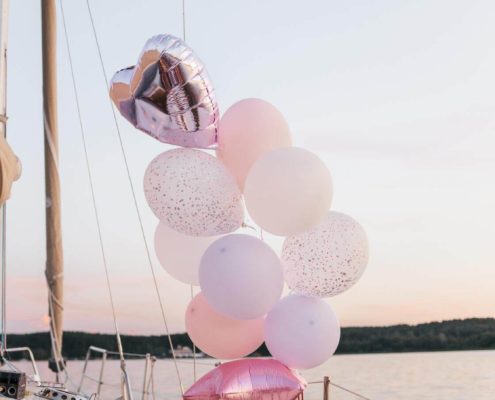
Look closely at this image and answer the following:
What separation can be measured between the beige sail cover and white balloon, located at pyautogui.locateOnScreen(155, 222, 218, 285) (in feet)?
3.19

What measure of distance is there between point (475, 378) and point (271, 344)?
30.6 meters

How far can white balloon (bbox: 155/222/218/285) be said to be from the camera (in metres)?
4.83

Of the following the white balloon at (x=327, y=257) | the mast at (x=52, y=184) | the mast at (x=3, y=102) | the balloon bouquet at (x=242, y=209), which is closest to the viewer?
the balloon bouquet at (x=242, y=209)

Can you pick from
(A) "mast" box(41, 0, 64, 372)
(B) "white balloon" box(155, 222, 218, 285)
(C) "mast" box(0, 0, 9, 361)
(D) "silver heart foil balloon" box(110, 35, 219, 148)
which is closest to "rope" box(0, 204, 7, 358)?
(C) "mast" box(0, 0, 9, 361)

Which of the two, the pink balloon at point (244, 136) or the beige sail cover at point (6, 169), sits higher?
the pink balloon at point (244, 136)

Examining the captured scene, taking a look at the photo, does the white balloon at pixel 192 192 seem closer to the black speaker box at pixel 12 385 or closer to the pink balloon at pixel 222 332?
the pink balloon at pixel 222 332

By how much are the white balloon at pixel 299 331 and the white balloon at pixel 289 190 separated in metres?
0.50

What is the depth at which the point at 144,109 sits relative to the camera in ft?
14.1

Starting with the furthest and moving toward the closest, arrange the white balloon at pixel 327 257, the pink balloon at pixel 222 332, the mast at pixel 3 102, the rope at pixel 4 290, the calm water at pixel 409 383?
1. the calm water at pixel 409 383
2. the rope at pixel 4 290
3. the mast at pixel 3 102
4. the pink balloon at pixel 222 332
5. the white balloon at pixel 327 257

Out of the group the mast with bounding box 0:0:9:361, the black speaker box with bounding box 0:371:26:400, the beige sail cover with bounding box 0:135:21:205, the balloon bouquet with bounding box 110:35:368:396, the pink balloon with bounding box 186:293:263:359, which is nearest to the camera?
the black speaker box with bounding box 0:371:26:400

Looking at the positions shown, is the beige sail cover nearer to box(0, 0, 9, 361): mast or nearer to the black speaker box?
box(0, 0, 9, 361): mast

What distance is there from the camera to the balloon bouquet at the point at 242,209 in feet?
13.7

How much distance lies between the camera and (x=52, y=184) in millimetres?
7398

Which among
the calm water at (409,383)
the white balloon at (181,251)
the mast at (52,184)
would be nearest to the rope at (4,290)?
the white balloon at (181,251)
